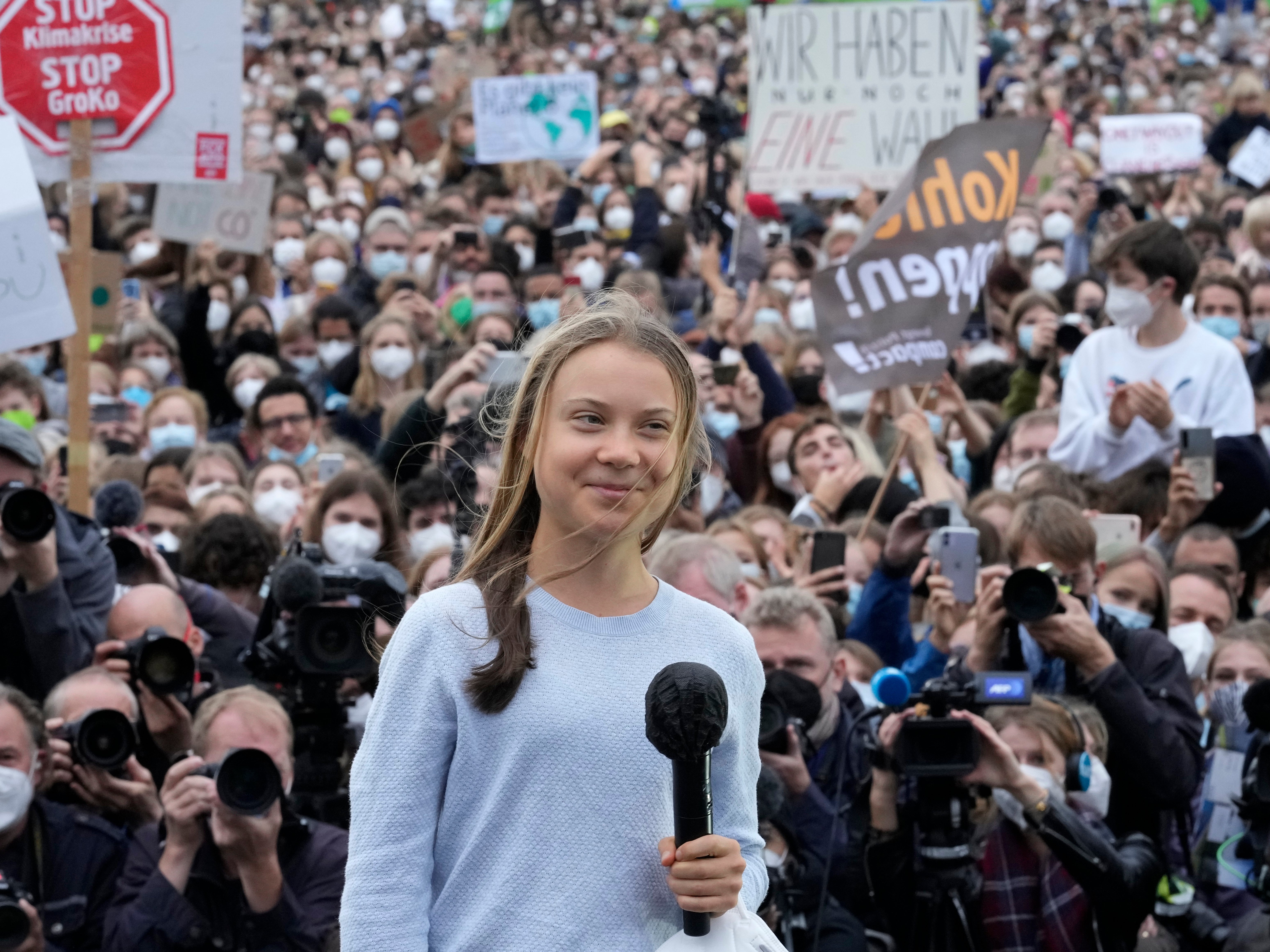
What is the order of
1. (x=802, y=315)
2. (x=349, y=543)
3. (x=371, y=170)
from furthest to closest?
(x=371, y=170), (x=802, y=315), (x=349, y=543)

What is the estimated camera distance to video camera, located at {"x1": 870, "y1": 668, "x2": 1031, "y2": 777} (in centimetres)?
426

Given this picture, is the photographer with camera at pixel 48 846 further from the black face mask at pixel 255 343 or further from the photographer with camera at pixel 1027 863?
the black face mask at pixel 255 343

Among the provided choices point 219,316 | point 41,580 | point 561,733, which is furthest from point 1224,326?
point 561,733

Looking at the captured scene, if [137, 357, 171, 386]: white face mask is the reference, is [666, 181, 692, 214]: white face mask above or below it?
above

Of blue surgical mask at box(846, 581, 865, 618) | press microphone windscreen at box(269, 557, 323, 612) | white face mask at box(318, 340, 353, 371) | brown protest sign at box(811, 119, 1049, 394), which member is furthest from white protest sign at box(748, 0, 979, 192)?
press microphone windscreen at box(269, 557, 323, 612)

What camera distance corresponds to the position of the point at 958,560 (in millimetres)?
5594

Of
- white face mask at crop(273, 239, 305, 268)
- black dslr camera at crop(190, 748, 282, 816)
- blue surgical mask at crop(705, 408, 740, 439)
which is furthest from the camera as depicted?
white face mask at crop(273, 239, 305, 268)

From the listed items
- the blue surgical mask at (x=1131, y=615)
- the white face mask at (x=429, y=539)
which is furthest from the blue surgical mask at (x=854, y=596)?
the white face mask at (x=429, y=539)

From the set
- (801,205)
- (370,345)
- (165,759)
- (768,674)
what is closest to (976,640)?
(768,674)

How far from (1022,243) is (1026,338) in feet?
8.73

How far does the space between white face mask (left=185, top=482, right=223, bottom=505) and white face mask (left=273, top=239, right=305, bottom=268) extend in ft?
20.9

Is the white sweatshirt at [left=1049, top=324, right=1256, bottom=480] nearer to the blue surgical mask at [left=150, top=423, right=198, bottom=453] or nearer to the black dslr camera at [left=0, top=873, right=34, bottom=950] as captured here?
the blue surgical mask at [left=150, top=423, right=198, bottom=453]

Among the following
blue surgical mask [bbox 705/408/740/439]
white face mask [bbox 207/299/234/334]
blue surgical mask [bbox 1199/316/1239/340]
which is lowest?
blue surgical mask [bbox 705/408/740/439]

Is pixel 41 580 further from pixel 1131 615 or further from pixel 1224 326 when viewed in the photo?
pixel 1224 326
